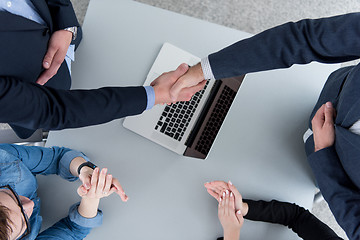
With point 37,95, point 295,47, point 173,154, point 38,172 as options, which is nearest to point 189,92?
point 173,154

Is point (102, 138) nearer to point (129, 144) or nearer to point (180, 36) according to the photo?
point (129, 144)

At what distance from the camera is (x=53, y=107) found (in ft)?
2.57

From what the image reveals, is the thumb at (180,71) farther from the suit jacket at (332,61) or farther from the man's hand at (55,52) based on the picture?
the man's hand at (55,52)

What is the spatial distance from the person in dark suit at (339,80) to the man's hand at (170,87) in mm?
83

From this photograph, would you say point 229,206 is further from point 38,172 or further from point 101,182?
point 38,172

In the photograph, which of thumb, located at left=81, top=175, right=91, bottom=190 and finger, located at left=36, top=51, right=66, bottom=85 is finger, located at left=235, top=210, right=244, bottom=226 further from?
finger, located at left=36, top=51, right=66, bottom=85

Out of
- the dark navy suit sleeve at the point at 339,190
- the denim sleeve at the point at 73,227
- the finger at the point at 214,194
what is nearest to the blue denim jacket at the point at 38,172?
the denim sleeve at the point at 73,227

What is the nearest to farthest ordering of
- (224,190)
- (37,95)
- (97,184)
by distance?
(37,95) < (97,184) < (224,190)

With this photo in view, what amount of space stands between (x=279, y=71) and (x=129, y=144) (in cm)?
57

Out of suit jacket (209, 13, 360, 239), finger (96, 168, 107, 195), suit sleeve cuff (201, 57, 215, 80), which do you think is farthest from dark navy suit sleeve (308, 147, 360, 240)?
finger (96, 168, 107, 195)

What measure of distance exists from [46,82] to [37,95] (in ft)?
0.82

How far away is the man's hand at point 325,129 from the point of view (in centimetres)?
85

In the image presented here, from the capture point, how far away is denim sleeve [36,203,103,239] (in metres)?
0.92

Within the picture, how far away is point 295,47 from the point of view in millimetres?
828
